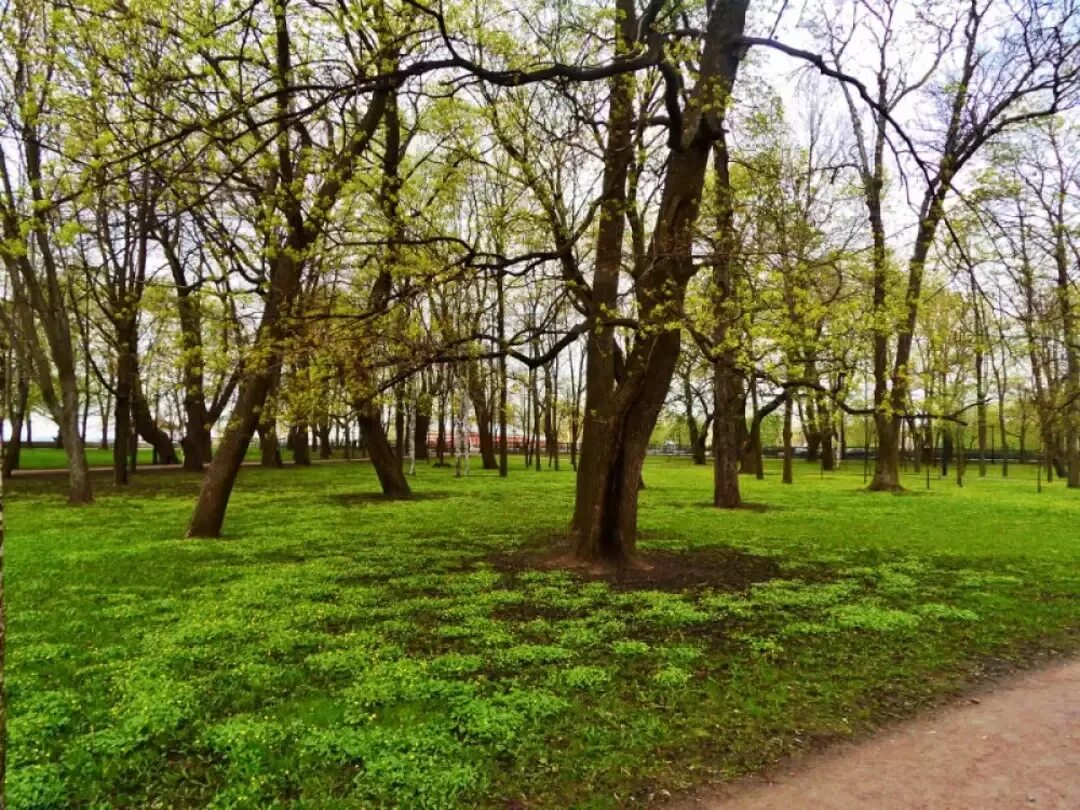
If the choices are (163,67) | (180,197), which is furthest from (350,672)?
(163,67)

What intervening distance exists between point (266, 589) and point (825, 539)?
31.6 feet

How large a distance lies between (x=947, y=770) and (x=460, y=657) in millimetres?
3446

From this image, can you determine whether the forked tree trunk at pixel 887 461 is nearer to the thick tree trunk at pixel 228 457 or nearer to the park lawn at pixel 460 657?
the park lawn at pixel 460 657

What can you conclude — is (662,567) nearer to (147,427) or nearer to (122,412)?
(122,412)

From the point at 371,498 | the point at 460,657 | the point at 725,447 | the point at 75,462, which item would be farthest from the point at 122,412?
the point at 460,657

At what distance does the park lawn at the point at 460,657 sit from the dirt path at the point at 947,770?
23cm

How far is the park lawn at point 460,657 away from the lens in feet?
12.8

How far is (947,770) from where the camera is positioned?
4.09m

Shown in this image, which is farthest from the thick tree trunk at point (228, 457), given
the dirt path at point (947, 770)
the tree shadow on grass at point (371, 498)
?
the dirt path at point (947, 770)

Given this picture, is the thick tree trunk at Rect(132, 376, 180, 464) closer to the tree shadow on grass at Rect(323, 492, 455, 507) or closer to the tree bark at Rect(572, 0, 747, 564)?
the tree shadow on grass at Rect(323, 492, 455, 507)

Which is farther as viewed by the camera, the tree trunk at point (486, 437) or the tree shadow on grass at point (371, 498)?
the tree trunk at point (486, 437)

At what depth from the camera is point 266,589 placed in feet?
26.5

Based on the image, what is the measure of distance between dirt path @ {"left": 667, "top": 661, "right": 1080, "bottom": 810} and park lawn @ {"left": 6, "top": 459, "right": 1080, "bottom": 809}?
0.23 metres

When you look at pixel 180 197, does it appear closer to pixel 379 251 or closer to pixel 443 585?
pixel 379 251
